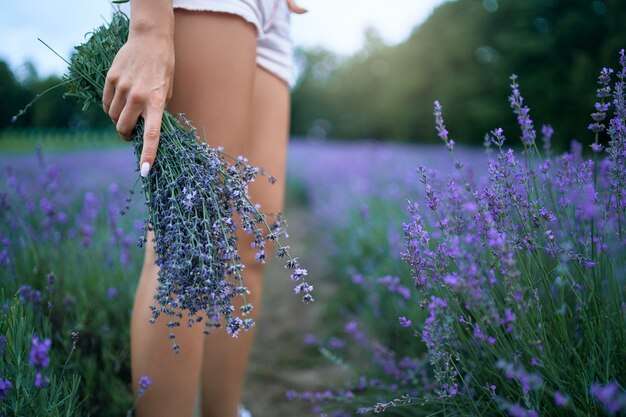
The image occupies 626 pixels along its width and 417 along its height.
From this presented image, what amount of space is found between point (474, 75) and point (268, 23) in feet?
34.9

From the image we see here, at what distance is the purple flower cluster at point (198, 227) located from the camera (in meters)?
1.04

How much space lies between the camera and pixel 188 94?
4.16ft

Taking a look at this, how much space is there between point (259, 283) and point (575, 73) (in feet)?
20.5

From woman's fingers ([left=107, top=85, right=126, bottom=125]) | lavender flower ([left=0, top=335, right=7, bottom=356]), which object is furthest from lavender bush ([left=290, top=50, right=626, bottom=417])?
lavender flower ([left=0, top=335, right=7, bottom=356])

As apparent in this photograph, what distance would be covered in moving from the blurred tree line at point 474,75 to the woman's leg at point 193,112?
0.69m

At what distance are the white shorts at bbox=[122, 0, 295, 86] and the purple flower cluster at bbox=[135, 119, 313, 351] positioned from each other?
1.13 feet

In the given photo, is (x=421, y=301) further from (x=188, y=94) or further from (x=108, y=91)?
(x=108, y=91)

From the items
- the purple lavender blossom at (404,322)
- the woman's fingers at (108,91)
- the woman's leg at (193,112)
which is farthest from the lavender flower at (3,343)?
the purple lavender blossom at (404,322)

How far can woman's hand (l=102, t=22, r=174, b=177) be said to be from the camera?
3.67 feet

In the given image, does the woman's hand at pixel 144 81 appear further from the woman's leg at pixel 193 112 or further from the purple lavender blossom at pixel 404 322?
the purple lavender blossom at pixel 404 322

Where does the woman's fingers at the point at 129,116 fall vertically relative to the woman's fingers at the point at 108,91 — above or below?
below

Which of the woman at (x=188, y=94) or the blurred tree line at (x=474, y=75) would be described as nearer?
the woman at (x=188, y=94)

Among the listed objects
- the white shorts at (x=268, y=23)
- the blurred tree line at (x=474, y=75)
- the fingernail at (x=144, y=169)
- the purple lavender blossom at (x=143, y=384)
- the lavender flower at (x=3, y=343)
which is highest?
the blurred tree line at (x=474, y=75)

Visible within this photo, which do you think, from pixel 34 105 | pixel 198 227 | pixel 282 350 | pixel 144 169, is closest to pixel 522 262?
pixel 198 227
